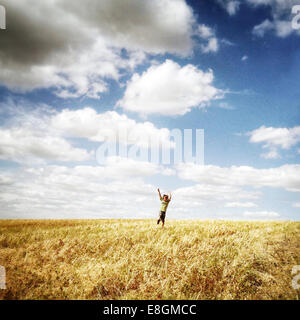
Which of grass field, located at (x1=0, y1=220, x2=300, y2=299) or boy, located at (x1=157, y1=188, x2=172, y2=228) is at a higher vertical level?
boy, located at (x1=157, y1=188, x2=172, y2=228)

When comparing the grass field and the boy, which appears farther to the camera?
the boy

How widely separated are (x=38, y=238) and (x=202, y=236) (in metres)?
9.16

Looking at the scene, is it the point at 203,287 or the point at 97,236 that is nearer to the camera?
the point at 203,287

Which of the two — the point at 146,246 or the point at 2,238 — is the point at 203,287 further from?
the point at 2,238

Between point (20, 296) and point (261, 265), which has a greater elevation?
point (261, 265)

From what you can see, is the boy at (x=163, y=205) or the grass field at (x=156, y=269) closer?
the grass field at (x=156, y=269)

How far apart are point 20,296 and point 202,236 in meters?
8.29

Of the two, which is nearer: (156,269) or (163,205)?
(156,269)

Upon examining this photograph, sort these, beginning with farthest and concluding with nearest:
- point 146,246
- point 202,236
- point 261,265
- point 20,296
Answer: point 202,236 < point 146,246 < point 261,265 < point 20,296

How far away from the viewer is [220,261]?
7625mm

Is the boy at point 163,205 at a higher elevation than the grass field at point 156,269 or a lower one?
higher
